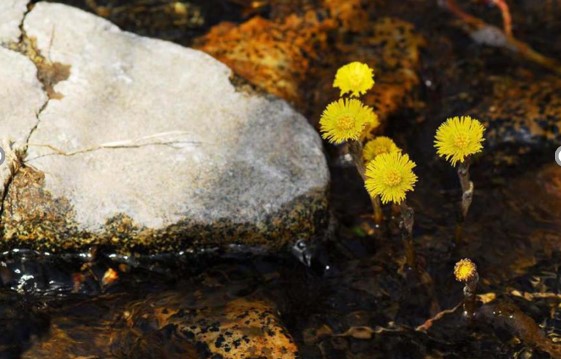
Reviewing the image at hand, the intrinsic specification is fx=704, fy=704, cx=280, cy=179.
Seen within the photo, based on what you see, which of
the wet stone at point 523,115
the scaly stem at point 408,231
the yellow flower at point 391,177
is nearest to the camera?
the yellow flower at point 391,177

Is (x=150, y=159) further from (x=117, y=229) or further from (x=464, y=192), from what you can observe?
(x=464, y=192)

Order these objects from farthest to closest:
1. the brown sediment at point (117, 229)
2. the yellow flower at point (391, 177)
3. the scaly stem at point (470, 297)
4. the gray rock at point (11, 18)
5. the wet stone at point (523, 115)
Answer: the wet stone at point (523, 115) < the gray rock at point (11, 18) < the brown sediment at point (117, 229) < the scaly stem at point (470, 297) < the yellow flower at point (391, 177)

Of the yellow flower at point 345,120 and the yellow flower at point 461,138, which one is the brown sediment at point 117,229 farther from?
the yellow flower at point 461,138

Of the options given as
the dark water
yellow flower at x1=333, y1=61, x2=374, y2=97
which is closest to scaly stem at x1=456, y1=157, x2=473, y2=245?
the dark water

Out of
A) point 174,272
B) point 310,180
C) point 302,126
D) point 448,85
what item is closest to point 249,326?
point 174,272

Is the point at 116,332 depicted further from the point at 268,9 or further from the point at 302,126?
the point at 268,9

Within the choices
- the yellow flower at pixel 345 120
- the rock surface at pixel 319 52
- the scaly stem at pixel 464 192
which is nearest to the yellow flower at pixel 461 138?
the scaly stem at pixel 464 192
